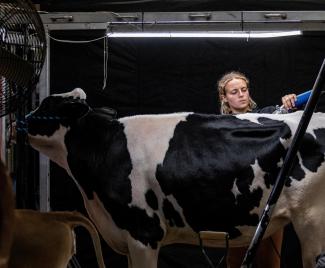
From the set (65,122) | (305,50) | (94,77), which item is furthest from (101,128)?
(305,50)

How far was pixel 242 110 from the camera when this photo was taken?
112 inches

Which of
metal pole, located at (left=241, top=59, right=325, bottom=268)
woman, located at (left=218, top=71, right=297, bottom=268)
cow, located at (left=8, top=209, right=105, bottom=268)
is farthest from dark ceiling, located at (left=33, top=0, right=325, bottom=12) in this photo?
metal pole, located at (left=241, top=59, right=325, bottom=268)

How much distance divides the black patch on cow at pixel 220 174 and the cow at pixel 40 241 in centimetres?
71

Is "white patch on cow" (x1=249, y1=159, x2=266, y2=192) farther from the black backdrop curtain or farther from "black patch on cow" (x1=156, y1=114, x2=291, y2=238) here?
the black backdrop curtain

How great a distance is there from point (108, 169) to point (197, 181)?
1.20ft

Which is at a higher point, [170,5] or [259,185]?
[170,5]

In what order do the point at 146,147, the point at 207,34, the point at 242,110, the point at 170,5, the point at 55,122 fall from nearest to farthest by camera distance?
the point at 146,147 → the point at 55,122 → the point at 242,110 → the point at 207,34 → the point at 170,5

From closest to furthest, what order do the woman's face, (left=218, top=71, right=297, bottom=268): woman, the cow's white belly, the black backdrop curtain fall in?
the cow's white belly
(left=218, top=71, right=297, bottom=268): woman
the woman's face
the black backdrop curtain

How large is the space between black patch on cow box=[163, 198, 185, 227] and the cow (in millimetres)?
678

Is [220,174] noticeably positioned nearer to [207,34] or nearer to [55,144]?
[55,144]

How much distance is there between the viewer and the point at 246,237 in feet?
7.27

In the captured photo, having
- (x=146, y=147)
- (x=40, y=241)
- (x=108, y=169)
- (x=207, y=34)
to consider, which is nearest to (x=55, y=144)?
(x=108, y=169)

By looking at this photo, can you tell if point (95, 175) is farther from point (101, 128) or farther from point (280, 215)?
point (280, 215)

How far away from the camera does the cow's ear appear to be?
7.74 feet
